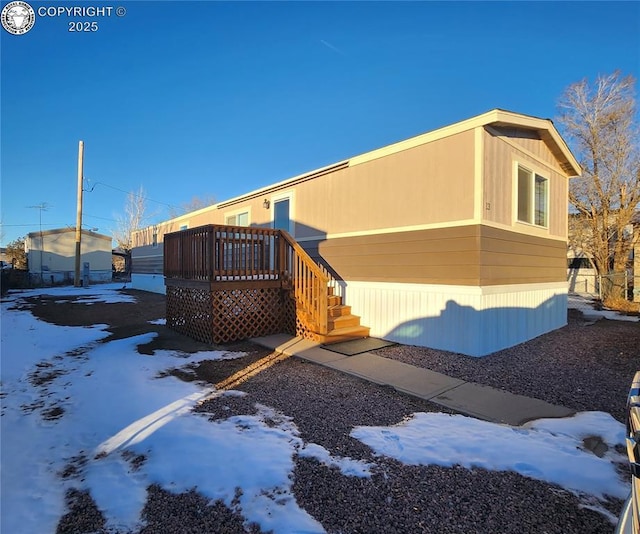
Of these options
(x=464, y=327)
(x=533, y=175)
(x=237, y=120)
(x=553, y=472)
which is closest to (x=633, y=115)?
(x=533, y=175)

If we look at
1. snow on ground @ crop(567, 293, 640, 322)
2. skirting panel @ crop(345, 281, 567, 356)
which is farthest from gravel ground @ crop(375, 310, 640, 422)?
snow on ground @ crop(567, 293, 640, 322)

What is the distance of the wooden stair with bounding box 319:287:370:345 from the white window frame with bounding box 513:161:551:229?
3556mm

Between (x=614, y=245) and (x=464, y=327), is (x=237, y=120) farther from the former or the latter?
(x=614, y=245)

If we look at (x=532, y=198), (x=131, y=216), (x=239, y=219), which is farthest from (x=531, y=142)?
(x=131, y=216)

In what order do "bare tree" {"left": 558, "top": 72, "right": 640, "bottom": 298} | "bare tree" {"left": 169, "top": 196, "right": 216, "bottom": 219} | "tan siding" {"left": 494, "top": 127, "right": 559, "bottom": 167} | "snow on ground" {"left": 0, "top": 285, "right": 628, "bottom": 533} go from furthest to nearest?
"bare tree" {"left": 169, "top": 196, "right": 216, "bottom": 219} < "bare tree" {"left": 558, "top": 72, "right": 640, "bottom": 298} < "tan siding" {"left": 494, "top": 127, "right": 559, "bottom": 167} < "snow on ground" {"left": 0, "top": 285, "right": 628, "bottom": 533}

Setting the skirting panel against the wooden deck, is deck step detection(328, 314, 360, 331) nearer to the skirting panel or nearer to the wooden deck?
the wooden deck

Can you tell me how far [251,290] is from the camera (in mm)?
6582

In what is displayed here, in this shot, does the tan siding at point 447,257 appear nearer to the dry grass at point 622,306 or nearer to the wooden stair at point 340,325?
the wooden stair at point 340,325

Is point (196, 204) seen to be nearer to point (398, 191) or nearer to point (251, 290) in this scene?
point (251, 290)

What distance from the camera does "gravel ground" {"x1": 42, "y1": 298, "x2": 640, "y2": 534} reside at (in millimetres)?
1822

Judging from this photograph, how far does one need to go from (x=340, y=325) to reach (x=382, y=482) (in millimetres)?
4292

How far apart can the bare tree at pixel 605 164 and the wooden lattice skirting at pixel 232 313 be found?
14611mm

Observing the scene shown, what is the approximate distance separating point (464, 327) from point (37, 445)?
5338 millimetres

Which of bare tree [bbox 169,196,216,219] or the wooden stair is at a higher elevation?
bare tree [bbox 169,196,216,219]
